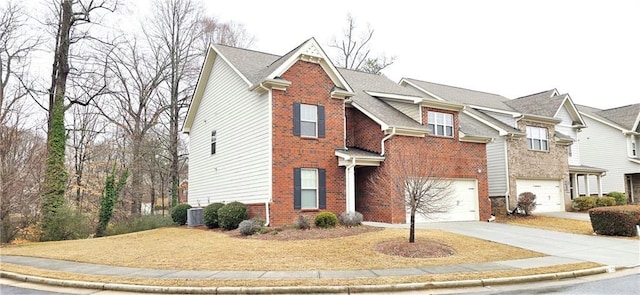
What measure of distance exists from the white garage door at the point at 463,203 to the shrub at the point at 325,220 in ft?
20.8

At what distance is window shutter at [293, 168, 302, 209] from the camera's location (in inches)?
701

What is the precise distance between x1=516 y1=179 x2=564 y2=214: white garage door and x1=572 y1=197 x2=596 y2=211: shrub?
1271 mm

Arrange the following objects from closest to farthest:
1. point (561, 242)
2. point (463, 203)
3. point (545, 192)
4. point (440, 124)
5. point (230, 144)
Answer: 1. point (561, 242)
2. point (230, 144)
3. point (440, 124)
4. point (463, 203)
5. point (545, 192)

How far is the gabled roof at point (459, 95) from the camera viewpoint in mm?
28984

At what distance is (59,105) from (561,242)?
2495cm

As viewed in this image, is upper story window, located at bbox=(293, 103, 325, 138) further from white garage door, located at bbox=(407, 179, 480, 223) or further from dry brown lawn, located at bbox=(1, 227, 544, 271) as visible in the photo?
white garage door, located at bbox=(407, 179, 480, 223)

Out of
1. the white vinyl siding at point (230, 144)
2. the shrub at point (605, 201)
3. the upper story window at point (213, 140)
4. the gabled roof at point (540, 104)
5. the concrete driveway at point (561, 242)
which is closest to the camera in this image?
the concrete driveway at point (561, 242)

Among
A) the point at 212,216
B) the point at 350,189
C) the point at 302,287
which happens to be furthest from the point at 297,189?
the point at 302,287

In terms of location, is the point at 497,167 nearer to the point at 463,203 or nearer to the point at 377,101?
the point at 463,203

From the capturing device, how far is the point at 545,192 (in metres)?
27.0

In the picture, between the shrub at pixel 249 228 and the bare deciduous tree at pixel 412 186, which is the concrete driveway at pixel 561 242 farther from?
the shrub at pixel 249 228

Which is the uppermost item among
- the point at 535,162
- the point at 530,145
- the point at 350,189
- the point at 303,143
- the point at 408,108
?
the point at 408,108

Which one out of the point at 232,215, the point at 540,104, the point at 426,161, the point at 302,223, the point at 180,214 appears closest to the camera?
the point at 302,223

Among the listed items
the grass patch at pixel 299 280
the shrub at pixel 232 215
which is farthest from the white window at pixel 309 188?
the grass patch at pixel 299 280
